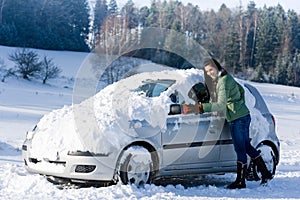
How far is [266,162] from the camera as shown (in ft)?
24.5

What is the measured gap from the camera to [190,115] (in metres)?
6.75

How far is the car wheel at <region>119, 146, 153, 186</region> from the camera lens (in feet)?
20.3

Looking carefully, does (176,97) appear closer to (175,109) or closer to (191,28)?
(175,109)

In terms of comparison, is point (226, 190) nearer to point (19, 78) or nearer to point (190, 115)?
point (190, 115)

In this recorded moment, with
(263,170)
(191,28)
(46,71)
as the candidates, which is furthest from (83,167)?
(191,28)

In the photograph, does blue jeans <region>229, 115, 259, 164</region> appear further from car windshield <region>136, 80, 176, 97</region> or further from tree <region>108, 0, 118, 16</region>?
tree <region>108, 0, 118, 16</region>

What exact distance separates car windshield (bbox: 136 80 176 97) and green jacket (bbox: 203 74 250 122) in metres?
0.80

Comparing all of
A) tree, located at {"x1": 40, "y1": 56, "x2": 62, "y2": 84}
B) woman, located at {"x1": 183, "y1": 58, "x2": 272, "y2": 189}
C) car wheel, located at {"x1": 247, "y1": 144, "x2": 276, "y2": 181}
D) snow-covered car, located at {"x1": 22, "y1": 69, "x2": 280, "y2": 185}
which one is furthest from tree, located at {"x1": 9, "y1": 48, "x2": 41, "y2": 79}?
woman, located at {"x1": 183, "y1": 58, "x2": 272, "y2": 189}

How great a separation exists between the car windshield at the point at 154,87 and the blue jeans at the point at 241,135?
1.12m

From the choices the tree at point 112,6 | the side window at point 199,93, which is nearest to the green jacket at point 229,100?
the side window at point 199,93

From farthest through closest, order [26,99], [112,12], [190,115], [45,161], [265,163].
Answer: [112,12] < [26,99] < [265,163] < [190,115] < [45,161]

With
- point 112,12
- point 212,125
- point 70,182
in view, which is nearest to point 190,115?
point 212,125

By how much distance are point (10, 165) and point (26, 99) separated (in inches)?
782

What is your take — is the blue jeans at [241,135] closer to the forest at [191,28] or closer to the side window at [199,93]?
the side window at [199,93]
